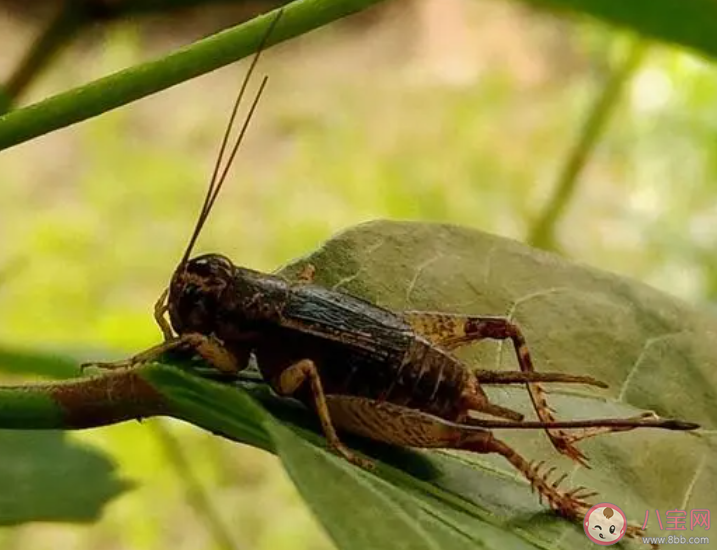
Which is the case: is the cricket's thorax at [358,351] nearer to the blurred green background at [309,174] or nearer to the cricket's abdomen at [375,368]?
the cricket's abdomen at [375,368]

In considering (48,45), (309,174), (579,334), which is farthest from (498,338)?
(309,174)

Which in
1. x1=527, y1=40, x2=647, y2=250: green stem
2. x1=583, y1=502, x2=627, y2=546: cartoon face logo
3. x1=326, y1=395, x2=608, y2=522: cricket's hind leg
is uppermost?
x1=527, y1=40, x2=647, y2=250: green stem

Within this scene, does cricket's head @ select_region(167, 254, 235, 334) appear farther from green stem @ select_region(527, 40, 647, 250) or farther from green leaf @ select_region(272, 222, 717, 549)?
green stem @ select_region(527, 40, 647, 250)

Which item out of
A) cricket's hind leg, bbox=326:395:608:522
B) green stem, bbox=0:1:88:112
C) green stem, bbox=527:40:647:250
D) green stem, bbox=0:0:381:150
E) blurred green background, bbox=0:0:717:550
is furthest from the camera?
blurred green background, bbox=0:0:717:550

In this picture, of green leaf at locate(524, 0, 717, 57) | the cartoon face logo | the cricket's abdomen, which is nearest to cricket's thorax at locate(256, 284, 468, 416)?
the cricket's abdomen

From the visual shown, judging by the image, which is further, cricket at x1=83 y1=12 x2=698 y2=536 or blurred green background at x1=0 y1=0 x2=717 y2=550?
blurred green background at x1=0 y1=0 x2=717 y2=550

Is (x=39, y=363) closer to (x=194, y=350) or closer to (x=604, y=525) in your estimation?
(x=194, y=350)

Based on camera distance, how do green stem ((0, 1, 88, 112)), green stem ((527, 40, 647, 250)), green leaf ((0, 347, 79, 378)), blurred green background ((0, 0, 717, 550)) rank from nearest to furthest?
green leaf ((0, 347, 79, 378)) < green stem ((0, 1, 88, 112)) < green stem ((527, 40, 647, 250)) < blurred green background ((0, 0, 717, 550))
